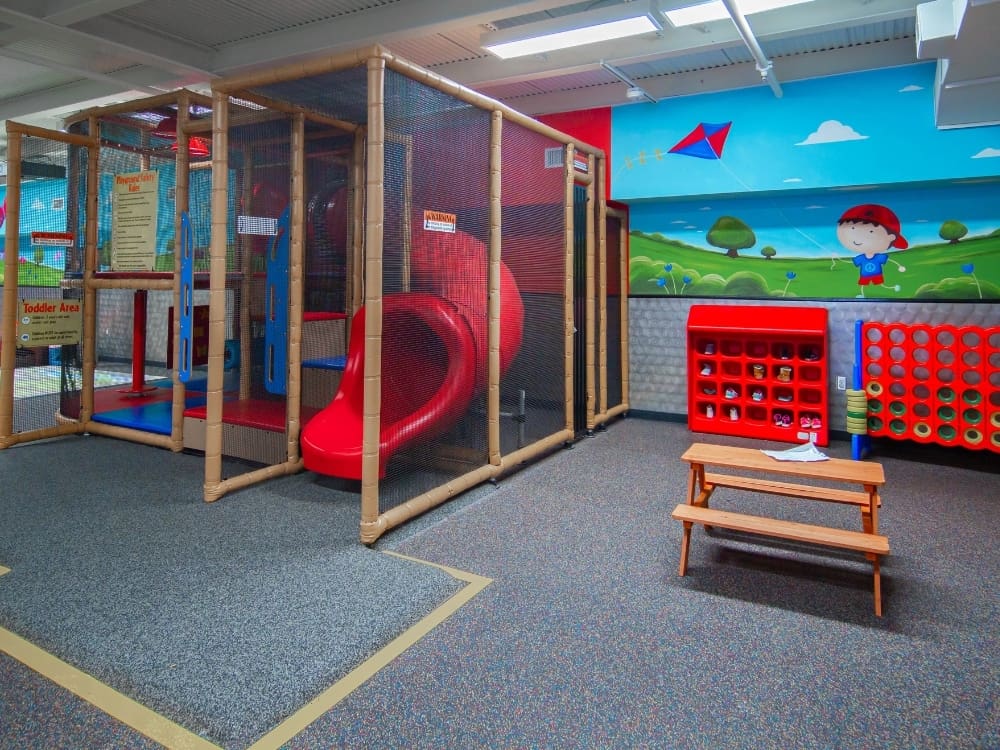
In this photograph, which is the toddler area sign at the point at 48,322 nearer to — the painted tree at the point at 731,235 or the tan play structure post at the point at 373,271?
the tan play structure post at the point at 373,271

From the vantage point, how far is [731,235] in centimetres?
581

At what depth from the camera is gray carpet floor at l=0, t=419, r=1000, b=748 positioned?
1.82 meters

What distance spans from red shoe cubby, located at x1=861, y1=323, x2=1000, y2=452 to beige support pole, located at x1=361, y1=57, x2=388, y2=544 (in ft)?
11.8

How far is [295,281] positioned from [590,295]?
229 centimetres

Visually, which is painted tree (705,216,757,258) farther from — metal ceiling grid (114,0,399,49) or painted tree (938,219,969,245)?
metal ceiling grid (114,0,399,49)

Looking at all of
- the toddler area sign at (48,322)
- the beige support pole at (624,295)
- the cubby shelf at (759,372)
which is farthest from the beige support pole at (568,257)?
the toddler area sign at (48,322)

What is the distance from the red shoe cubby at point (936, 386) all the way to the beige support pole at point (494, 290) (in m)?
2.71

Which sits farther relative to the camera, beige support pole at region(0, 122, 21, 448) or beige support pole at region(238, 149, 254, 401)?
beige support pole at region(0, 122, 21, 448)

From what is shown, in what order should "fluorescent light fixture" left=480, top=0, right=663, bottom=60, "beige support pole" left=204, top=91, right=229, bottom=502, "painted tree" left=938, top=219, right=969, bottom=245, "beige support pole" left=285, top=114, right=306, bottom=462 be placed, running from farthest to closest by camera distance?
"painted tree" left=938, top=219, right=969, bottom=245, "fluorescent light fixture" left=480, top=0, right=663, bottom=60, "beige support pole" left=285, top=114, right=306, bottom=462, "beige support pole" left=204, top=91, right=229, bottom=502

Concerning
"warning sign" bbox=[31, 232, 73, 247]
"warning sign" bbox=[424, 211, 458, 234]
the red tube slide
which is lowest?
the red tube slide

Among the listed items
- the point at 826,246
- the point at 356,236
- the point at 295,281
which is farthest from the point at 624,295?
the point at 295,281

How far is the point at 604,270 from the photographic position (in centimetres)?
547

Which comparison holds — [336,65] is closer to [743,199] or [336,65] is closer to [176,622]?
[176,622]

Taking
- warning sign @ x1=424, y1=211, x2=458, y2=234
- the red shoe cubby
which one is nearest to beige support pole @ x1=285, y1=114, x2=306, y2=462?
warning sign @ x1=424, y1=211, x2=458, y2=234
